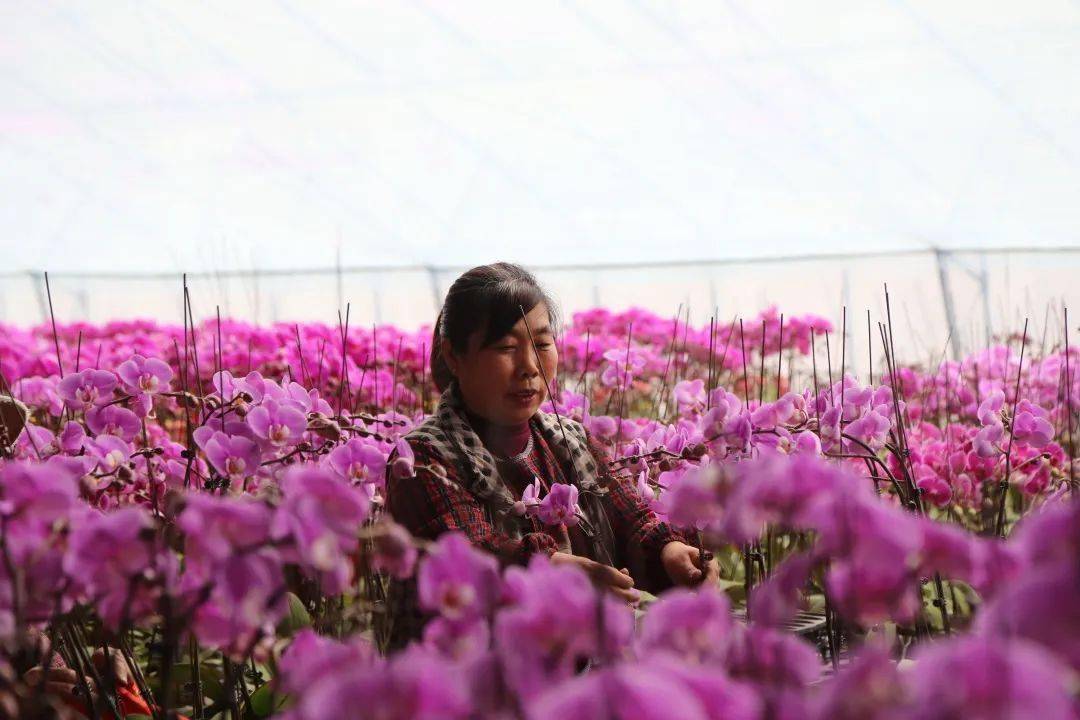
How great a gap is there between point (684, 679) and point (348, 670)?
15 centimetres

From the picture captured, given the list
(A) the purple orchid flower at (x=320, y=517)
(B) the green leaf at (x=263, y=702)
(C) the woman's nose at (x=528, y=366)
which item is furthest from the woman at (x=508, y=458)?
(A) the purple orchid flower at (x=320, y=517)

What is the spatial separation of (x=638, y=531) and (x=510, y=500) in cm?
20

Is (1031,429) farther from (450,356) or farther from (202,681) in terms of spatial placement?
(202,681)

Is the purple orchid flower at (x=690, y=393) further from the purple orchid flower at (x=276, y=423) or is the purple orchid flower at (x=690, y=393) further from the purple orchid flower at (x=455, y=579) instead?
the purple orchid flower at (x=455, y=579)

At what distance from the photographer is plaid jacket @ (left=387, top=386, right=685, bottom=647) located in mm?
1297

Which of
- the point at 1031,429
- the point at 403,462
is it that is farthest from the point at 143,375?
the point at 1031,429

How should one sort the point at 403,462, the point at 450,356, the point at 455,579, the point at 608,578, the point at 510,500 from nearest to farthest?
the point at 455,579 < the point at 403,462 < the point at 608,578 < the point at 510,500 < the point at 450,356

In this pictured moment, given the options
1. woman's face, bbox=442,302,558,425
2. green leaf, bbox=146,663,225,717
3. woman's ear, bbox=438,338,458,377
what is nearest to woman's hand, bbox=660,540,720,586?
woman's face, bbox=442,302,558,425

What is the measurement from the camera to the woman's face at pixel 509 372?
1.41 m

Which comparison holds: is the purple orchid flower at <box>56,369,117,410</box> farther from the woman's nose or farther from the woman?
the woman's nose

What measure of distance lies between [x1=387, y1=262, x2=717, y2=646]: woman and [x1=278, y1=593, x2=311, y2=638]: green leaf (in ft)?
0.69

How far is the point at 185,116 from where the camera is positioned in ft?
19.1

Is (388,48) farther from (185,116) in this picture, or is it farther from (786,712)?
(786,712)

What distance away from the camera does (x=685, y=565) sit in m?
1.39
